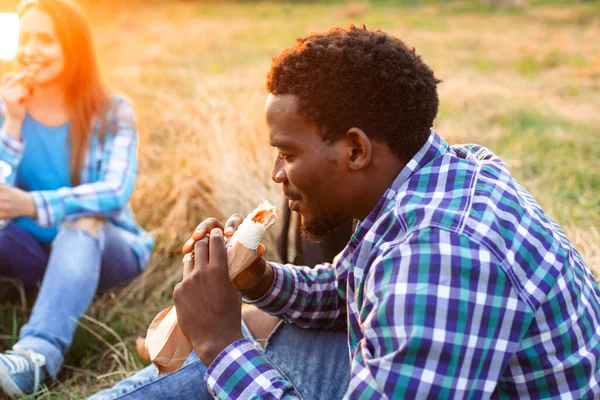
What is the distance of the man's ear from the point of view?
1430 mm

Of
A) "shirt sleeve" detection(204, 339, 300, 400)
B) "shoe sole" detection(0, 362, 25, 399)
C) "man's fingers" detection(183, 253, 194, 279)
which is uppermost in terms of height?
"man's fingers" detection(183, 253, 194, 279)

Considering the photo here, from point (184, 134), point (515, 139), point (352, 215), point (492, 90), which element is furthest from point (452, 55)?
point (352, 215)

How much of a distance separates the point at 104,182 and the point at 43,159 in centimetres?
35

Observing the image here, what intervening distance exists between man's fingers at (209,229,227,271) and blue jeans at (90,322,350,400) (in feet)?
1.17

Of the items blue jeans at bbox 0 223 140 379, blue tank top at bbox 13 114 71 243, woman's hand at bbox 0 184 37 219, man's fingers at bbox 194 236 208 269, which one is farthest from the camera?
blue tank top at bbox 13 114 71 243

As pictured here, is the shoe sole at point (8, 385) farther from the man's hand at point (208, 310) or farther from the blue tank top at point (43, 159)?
the man's hand at point (208, 310)

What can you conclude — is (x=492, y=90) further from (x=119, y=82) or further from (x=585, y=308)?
(x=585, y=308)

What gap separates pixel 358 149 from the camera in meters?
1.46

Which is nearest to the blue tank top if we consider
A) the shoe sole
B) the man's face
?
the shoe sole

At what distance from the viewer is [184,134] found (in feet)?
13.2

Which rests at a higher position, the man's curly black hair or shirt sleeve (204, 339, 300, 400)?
the man's curly black hair

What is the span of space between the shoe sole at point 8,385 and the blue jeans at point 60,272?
15cm

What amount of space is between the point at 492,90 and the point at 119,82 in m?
3.59

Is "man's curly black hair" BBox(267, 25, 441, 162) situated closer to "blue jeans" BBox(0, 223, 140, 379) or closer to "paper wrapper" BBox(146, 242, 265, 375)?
"paper wrapper" BBox(146, 242, 265, 375)
